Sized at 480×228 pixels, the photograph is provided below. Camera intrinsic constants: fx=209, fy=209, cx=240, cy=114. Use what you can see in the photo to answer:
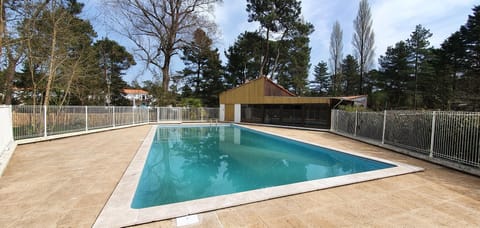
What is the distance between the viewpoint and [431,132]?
18.3ft

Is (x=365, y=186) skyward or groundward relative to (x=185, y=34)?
groundward

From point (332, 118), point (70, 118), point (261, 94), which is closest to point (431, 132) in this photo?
point (332, 118)

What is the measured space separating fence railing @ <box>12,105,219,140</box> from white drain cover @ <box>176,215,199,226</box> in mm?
7768

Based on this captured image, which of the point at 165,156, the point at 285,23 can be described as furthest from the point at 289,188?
the point at 285,23

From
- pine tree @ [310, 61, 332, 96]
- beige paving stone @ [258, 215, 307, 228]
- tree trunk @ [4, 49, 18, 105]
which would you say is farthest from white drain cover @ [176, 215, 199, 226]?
pine tree @ [310, 61, 332, 96]

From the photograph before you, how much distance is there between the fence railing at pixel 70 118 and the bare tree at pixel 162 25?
415 cm

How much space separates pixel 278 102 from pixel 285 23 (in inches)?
389

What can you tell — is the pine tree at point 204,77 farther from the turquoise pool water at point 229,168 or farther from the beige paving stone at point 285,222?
the beige paving stone at point 285,222

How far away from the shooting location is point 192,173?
545 centimetres

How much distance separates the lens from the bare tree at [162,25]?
57.3 feet

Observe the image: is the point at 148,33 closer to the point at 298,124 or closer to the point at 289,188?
the point at 298,124

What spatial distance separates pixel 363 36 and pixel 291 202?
22725 millimetres

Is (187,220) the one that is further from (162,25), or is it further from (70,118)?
(162,25)

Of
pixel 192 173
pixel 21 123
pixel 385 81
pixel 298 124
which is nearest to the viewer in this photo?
pixel 192 173
